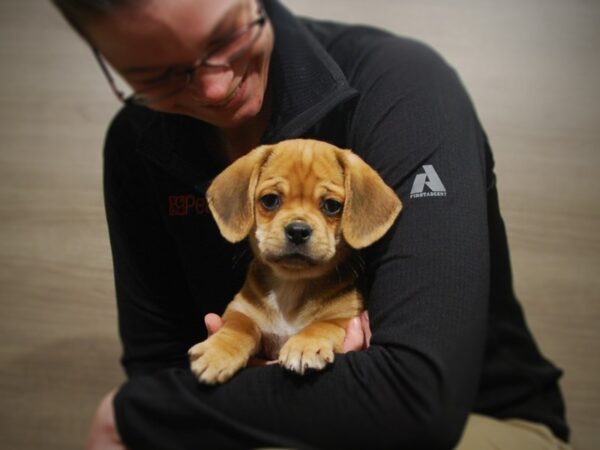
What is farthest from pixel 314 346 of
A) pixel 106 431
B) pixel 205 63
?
pixel 205 63

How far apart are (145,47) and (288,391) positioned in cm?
59

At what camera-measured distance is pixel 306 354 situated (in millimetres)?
901

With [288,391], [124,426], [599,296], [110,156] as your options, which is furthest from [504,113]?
[124,426]

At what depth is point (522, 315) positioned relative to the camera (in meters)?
1.16

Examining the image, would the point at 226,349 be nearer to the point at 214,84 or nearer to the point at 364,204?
the point at 364,204

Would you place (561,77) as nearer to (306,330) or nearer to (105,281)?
(306,330)

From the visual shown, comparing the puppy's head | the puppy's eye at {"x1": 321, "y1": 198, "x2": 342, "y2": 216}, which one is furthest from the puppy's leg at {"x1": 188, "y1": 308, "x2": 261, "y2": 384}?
the puppy's eye at {"x1": 321, "y1": 198, "x2": 342, "y2": 216}

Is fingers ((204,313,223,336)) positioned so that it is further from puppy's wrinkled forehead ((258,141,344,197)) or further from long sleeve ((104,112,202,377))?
puppy's wrinkled forehead ((258,141,344,197))

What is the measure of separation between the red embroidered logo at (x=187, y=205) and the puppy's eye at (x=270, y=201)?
0.10 m

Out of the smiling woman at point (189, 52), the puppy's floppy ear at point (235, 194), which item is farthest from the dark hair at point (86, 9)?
the puppy's floppy ear at point (235, 194)

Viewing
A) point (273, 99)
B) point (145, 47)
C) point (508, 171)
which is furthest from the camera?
point (508, 171)

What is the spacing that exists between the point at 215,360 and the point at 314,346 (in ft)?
0.56

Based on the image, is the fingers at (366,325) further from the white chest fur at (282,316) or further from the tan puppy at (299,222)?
the white chest fur at (282,316)

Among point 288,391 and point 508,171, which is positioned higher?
point 508,171
